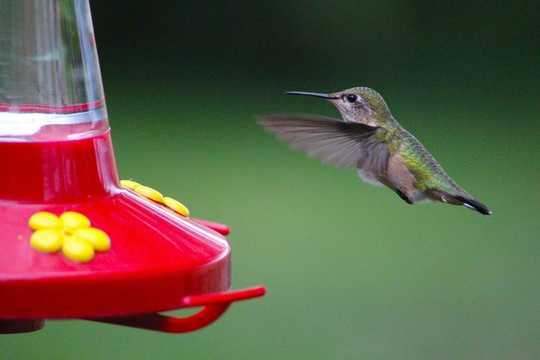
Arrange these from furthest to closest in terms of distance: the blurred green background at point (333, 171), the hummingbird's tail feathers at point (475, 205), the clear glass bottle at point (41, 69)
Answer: the blurred green background at point (333, 171) → the hummingbird's tail feathers at point (475, 205) → the clear glass bottle at point (41, 69)

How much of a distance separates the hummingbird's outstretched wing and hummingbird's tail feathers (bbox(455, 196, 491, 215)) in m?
0.30

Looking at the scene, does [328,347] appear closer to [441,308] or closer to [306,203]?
[441,308]

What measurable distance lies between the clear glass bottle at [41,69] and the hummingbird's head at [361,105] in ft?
3.84

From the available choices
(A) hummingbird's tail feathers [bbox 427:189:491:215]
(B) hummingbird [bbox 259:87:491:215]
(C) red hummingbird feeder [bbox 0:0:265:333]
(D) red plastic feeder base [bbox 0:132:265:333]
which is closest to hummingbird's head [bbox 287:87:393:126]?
(B) hummingbird [bbox 259:87:491:215]

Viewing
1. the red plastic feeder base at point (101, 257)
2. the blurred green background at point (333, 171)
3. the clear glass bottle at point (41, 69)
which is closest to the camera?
the red plastic feeder base at point (101, 257)

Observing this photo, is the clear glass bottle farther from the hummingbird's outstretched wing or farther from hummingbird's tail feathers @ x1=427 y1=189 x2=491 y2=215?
hummingbird's tail feathers @ x1=427 y1=189 x2=491 y2=215

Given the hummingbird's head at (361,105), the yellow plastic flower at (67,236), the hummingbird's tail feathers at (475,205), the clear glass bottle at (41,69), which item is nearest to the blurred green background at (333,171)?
the hummingbird's head at (361,105)

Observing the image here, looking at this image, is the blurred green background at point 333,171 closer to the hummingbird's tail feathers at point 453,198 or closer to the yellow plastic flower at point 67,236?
the hummingbird's tail feathers at point 453,198

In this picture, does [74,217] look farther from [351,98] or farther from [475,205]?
[475,205]

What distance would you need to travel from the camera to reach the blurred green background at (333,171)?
19.6 feet

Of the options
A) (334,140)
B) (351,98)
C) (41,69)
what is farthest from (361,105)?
(41,69)

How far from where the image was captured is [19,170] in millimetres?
2242

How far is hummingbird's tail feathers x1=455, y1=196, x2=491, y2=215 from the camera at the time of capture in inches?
134

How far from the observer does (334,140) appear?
10.5 ft
